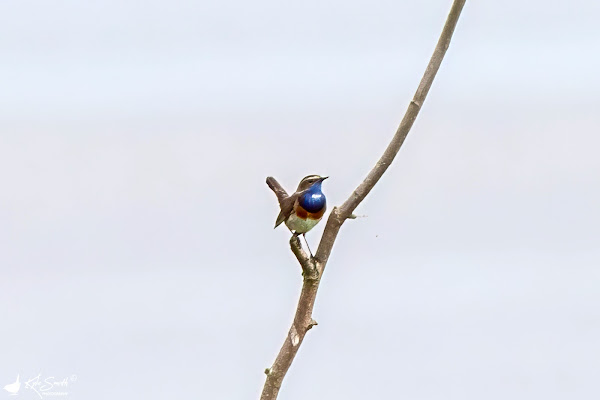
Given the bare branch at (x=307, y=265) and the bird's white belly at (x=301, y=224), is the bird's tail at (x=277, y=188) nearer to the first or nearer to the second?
the bird's white belly at (x=301, y=224)

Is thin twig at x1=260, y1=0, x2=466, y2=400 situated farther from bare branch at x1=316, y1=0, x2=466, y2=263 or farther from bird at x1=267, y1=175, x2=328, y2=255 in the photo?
bird at x1=267, y1=175, x2=328, y2=255

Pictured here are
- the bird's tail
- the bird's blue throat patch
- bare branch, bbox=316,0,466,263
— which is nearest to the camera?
bare branch, bbox=316,0,466,263

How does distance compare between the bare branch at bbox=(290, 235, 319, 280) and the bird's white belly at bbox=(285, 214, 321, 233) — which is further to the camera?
the bird's white belly at bbox=(285, 214, 321, 233)

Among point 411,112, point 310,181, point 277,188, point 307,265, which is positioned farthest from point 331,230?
point 277,188

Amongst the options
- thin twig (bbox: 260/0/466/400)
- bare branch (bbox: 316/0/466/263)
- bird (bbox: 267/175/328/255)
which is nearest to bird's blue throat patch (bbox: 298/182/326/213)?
bird (bbox: 267/175/328/255)

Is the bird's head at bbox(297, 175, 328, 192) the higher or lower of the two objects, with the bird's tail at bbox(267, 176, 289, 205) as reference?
higher

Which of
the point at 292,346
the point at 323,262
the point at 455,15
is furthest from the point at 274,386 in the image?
the point at 455,15

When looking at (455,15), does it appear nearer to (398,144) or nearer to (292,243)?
(398,144)

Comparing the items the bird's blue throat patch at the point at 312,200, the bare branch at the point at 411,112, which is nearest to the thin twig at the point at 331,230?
the bare branch at the point at 411,112
